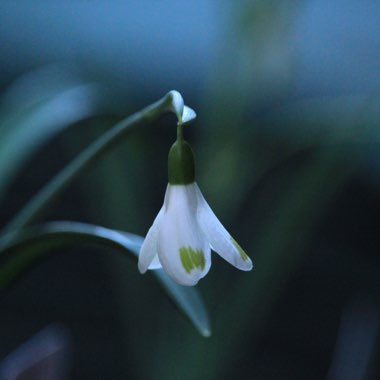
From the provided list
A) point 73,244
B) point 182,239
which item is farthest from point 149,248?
point 73,244

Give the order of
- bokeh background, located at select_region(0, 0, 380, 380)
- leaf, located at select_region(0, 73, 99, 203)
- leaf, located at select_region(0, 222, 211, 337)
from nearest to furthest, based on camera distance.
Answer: leaf, located at select_region(0, 222, 211, 337), leaf, located at select_region(0, 73, 99, 203), bokeh background, located at select_region(0, 0, 380, 380)

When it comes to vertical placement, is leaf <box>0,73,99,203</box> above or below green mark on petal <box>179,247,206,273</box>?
above

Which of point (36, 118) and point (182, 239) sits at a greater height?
point (36, 118)

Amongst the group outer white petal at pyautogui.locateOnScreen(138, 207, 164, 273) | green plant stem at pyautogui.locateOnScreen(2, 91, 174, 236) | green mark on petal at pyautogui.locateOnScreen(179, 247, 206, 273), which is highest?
green plant stem at pyautogui.locateOnScreen(2, 91, 174, 236)

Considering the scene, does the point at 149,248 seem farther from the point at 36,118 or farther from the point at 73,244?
the point at 36,118

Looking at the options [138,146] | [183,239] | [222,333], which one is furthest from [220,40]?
[183,239]

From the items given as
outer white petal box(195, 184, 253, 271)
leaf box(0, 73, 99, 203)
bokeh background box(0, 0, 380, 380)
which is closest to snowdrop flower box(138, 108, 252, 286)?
outer white petal box(195, 184, 253, 271)

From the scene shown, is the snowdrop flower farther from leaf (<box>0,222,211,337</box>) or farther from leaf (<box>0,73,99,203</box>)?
leaf (<box>0,73,99,203</box>)

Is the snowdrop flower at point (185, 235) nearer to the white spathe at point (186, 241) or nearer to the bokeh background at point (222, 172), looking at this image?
the white spathe at point (186, 241)
